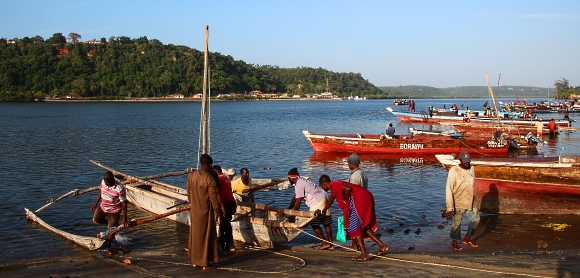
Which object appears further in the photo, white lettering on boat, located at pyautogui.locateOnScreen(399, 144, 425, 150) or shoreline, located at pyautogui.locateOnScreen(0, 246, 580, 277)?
white lettering on boat, located at pyautogui.locateOnScreen(399, 144, 425, 150)

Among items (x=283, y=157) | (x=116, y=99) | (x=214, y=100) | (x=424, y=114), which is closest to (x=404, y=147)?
(x=283, y=157)

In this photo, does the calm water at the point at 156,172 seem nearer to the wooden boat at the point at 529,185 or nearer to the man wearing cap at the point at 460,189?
the man wearing cap at the point at 460,189

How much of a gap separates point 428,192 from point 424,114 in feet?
107

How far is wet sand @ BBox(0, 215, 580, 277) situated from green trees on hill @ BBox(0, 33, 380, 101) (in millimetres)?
136211

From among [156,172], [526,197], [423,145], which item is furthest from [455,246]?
[423,145]

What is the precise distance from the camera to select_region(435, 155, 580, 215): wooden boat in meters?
11.3

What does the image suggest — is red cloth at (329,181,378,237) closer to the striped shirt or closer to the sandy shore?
the sandy shore

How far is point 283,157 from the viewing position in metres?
26.7

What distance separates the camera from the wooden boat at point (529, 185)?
11320 mm

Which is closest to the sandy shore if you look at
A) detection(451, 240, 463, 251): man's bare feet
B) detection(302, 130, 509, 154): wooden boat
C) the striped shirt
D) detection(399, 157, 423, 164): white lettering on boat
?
detection(451, 240, 463, 251): man's bare feet

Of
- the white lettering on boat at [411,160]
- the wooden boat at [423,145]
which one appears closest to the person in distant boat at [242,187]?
the white lettering on boat at [411,160]

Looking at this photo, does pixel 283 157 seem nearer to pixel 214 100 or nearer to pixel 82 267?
pixel 82 267

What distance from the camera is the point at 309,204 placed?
897 cm

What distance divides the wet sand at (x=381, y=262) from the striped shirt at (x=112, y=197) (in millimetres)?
913
